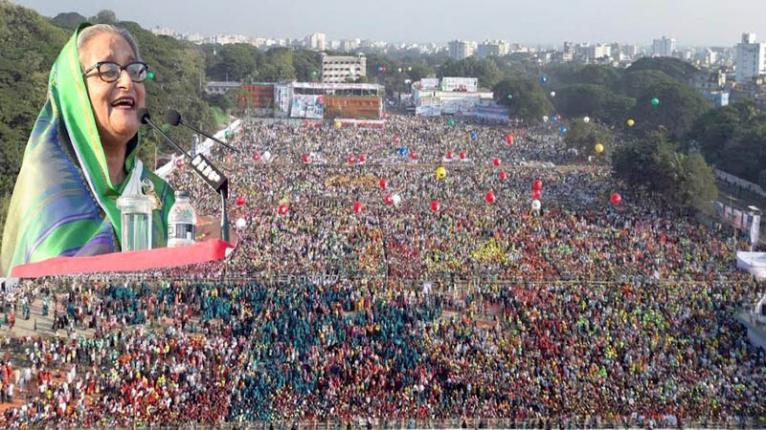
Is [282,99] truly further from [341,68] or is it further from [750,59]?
[750,59]

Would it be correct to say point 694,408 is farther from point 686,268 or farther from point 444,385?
point 686,268

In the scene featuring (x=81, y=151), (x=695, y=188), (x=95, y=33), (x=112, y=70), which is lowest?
(x=695, y=188)

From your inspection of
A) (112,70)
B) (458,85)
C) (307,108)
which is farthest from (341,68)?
(112,70)

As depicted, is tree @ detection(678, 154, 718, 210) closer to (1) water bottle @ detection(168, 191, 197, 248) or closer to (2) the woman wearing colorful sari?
(1) water bottle @ detection(168, 191, 197, 248)

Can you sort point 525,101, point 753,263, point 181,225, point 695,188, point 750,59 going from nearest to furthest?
1. point 181,225
2. point 753,263
3. point 695,188
4. point 525,101
5. point 750,59

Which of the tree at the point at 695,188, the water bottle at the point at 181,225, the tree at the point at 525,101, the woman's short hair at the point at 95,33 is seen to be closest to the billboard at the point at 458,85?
the tree at the point at 525,101

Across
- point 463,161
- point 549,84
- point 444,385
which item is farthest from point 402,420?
point 549,84
